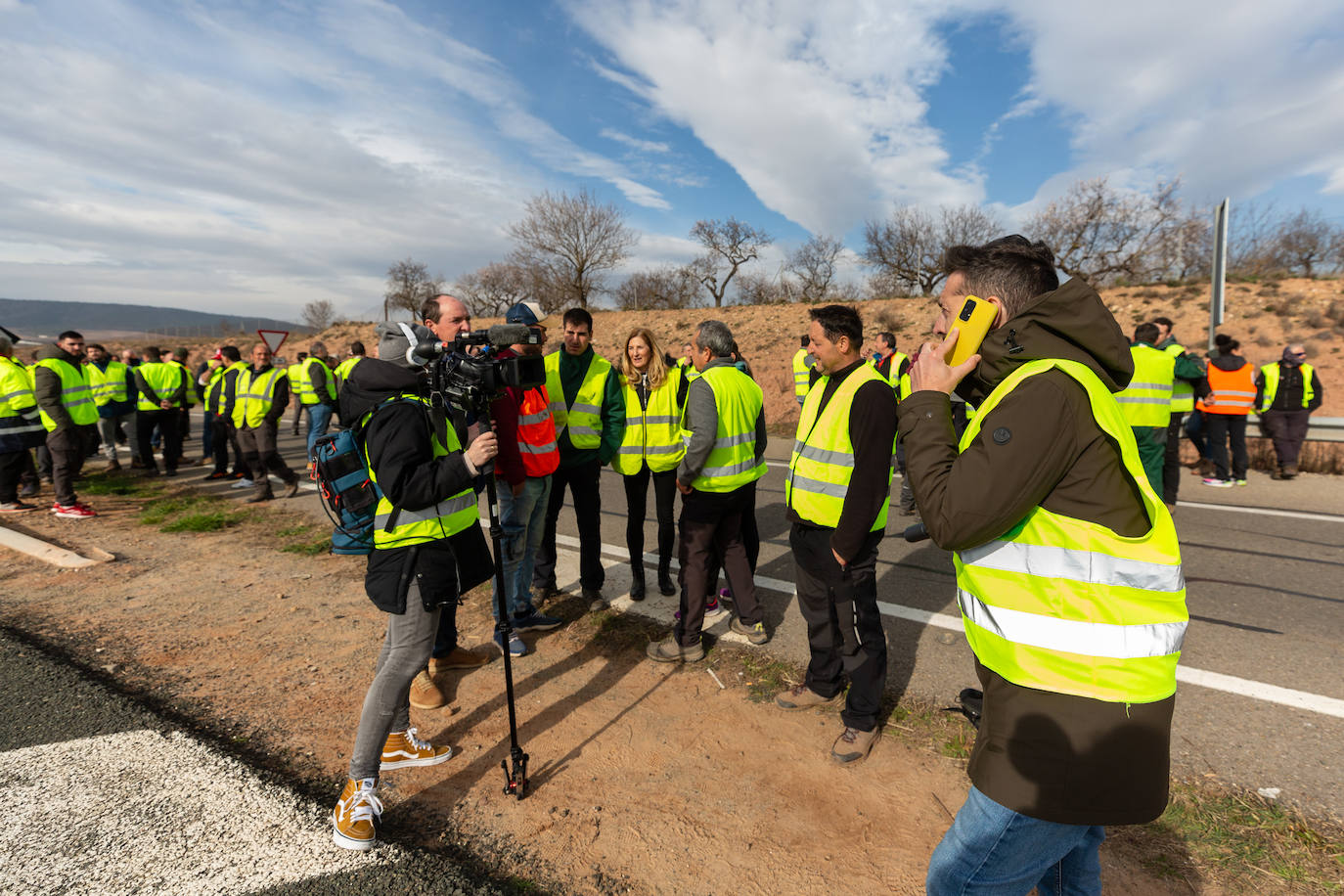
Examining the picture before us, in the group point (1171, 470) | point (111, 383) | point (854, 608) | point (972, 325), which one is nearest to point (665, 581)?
point (854, 608)

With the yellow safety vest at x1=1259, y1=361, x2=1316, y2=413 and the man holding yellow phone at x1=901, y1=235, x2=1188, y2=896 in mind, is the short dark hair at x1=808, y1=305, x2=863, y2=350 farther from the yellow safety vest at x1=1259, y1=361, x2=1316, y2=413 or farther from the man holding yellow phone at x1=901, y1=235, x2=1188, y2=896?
the yellow safety vest at x1=1259, y1=361, x2=1316, y2=413

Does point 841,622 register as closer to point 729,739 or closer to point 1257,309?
point 729,739

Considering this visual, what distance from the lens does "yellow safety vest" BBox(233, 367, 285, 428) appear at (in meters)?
8.47

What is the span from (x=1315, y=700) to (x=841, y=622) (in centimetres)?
273

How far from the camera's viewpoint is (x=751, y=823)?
2.64 m

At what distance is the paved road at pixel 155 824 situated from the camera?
236 centimetres

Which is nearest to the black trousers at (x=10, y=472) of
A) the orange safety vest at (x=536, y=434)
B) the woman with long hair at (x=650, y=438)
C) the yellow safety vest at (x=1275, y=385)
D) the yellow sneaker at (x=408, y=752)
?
the orange safety vest at (x=536, y=434)

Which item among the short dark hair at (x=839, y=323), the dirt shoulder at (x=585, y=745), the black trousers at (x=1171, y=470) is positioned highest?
the short dark hair at (x=839, y=323)

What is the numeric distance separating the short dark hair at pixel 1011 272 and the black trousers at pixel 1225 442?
32.3ft

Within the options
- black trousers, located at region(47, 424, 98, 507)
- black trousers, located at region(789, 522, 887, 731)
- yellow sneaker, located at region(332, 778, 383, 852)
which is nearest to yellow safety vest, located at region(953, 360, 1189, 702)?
black trousers, located at region(789, 522, 887, 731)

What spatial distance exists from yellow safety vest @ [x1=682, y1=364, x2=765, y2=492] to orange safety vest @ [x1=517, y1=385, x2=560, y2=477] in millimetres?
971

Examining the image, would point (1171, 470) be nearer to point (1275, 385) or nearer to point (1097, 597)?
point (1275, 385)

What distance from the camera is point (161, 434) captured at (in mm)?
10836

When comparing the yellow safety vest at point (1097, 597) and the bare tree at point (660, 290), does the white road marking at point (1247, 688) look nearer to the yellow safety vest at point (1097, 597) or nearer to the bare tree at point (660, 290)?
the yellow safety vest at point (1097, 597)
